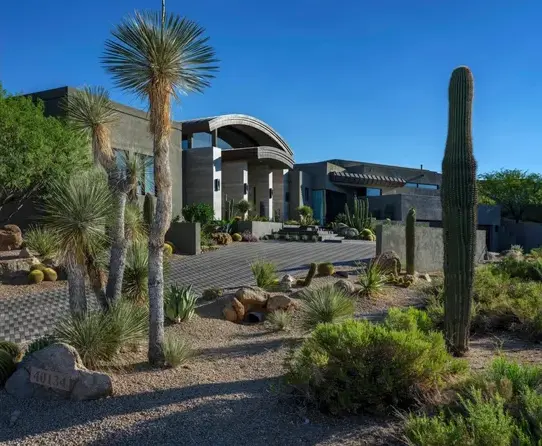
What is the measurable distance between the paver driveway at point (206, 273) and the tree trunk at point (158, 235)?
115 inches

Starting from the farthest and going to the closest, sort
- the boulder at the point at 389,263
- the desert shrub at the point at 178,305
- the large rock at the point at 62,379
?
the boulder at the point at 389,263 → the desert shrub at the point at 178,305 → the large rock at the point at 62,379

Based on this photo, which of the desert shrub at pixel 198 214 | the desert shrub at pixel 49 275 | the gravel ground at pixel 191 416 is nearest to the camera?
the gravel ground at pixel 191 416

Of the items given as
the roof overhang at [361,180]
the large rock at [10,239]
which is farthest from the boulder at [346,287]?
the roof overhang at [361,180]

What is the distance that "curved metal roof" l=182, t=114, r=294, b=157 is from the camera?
29831 millimetres

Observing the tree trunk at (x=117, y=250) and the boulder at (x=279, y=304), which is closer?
the tree trunk at (x=117, y=250)

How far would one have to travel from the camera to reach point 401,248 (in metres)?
17.3

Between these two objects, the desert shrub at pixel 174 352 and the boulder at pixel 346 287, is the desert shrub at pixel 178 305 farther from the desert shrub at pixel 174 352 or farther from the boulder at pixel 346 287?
the boulder at pixel 346 287

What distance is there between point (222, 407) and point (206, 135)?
1152 inches

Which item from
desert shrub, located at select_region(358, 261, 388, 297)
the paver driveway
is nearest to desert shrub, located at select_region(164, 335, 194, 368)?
the paver driveway

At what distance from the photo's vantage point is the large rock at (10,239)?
14.1 meters

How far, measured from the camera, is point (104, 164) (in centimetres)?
730

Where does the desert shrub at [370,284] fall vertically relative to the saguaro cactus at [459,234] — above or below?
below

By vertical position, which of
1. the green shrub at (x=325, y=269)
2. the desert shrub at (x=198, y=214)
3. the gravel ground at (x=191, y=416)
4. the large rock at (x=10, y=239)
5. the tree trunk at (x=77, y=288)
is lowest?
the gravel ground at (x=191, y=416)

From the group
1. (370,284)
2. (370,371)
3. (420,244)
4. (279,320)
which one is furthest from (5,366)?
(420,244)
